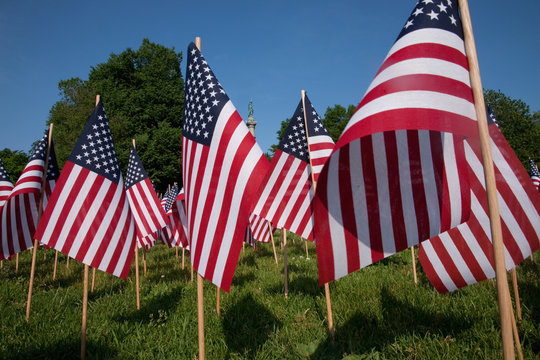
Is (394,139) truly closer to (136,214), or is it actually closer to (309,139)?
(309,139)

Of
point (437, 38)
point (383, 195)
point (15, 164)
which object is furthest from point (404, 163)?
point (15, 164)

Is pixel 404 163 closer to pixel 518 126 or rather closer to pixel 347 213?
pixel 347 213

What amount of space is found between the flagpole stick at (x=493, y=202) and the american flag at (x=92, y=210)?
402 cm

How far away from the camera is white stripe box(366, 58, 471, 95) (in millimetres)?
1881

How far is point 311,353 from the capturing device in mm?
3133

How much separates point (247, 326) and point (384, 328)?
1825 mm

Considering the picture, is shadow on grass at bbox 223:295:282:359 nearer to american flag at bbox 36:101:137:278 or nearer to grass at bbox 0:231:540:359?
grass at bbox 0:231:540:359

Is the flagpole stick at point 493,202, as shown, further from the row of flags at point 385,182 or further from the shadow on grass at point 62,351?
the shadow on grass at point 62,351

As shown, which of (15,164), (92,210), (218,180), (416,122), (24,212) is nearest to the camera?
(416,122)

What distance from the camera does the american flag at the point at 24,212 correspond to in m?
5.61

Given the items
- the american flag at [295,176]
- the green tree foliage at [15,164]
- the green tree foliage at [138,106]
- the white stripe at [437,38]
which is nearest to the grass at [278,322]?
the american flag at [295,176]

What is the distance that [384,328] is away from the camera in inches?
143

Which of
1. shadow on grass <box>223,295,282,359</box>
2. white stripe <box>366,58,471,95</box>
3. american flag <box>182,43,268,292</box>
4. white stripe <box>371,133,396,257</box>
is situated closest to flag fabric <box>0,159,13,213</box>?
shadow on grass <box>223,295,282,359</box>

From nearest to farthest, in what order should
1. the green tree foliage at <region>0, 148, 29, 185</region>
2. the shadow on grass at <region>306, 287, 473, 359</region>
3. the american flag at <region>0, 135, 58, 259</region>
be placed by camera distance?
the shadow on grass at <region>306, 287, 473, 359</region> → the american flag at <region>0, 135, 58, 259</region> → the green tree foliage at <region>0, 148, 29, 185</region>
